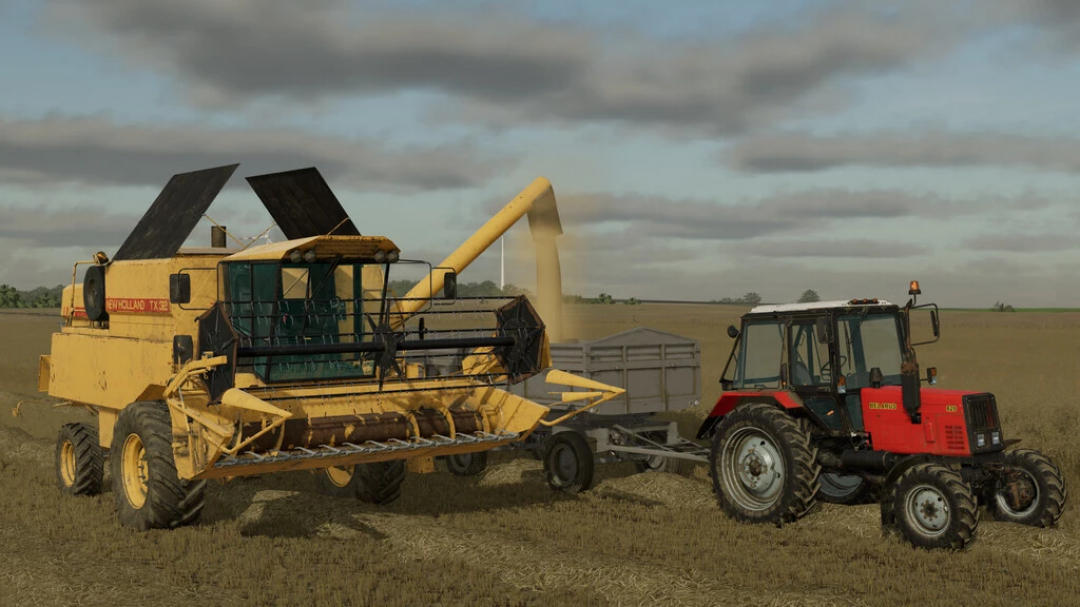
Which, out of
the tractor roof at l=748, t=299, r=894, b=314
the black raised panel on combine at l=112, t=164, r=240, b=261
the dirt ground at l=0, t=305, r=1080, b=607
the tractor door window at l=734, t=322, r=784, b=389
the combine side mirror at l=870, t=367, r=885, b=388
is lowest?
the dirt ground at l=0, t=305, r=1080, b=607

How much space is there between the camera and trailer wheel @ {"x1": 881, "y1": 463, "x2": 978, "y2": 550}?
8.06 meters

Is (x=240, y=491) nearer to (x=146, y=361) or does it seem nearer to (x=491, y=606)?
(x=146, y=361)

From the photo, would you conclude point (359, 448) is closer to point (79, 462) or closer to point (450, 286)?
point (450, 286)

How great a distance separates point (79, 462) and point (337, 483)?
9.06 ft

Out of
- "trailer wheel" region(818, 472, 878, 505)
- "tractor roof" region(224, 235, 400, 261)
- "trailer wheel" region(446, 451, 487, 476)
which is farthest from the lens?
"trailer wheel" region(446, 451, 487, 476)

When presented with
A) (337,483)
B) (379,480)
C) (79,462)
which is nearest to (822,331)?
(379,480)

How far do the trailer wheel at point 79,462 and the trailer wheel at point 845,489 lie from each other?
753cm

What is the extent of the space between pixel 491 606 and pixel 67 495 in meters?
6.60

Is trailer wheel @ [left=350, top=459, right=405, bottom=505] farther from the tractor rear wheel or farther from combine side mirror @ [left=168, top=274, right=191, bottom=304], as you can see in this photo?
the tractor rear wheel

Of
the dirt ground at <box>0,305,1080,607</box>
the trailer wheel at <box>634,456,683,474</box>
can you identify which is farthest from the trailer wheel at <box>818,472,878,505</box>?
the trailer wheel at <box>634,456,683,474</box>

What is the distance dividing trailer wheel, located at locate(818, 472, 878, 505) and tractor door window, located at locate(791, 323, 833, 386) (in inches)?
38.1

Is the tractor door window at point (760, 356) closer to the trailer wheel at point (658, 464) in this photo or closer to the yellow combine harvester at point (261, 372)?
the yellow combine harvester at point (261, 372)

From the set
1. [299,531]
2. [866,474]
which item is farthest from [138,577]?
[866,474]

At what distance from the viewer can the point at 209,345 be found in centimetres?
905
